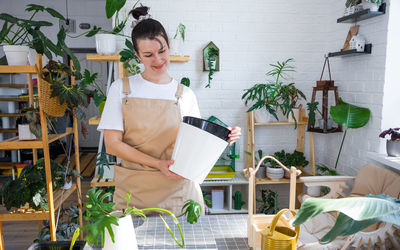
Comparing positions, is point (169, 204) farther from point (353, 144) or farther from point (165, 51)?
point (353, 144)

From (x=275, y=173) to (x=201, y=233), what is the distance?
1.99 meters

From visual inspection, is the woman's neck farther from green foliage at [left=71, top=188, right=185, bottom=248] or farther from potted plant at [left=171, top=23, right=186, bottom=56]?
potted plant at [left=171, top=23, right=186, bottom=56]

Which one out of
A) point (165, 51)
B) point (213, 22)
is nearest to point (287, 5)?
point (213, 22)

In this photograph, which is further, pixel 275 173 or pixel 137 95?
pixel 275 173

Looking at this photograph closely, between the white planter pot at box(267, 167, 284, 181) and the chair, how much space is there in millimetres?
617

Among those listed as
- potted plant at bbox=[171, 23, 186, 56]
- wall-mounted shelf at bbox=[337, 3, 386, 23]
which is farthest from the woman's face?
wall-mounted shelf at bbox=[337, 3, 386, 23]

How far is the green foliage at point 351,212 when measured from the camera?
0.54 m

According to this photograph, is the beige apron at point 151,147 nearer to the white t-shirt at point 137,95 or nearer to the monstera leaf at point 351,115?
the white t-shirt at point 137,95

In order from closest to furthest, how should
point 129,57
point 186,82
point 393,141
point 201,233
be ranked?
1. point 201,233
2. point 393,141
3. point 129,57
4. point 186,82

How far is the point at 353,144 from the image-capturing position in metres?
2.73

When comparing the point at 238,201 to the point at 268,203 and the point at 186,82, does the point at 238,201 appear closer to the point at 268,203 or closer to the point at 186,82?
the point at 268,203

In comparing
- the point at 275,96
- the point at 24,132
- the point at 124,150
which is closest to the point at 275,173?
the point at 275,96

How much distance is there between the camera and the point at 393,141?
214cm

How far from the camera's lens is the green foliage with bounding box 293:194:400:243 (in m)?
0.54
